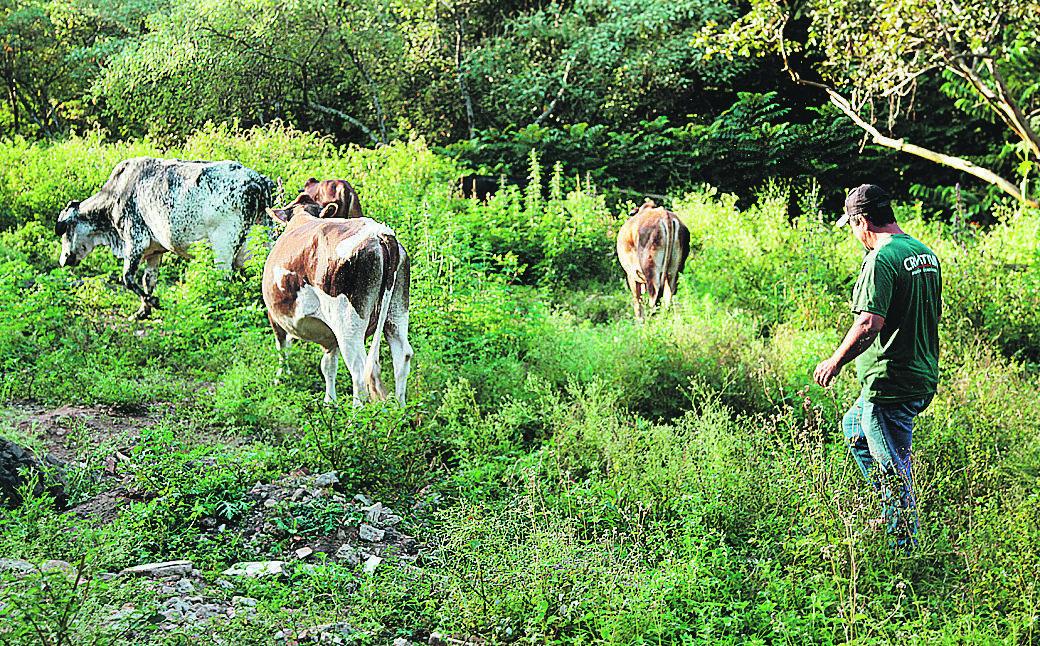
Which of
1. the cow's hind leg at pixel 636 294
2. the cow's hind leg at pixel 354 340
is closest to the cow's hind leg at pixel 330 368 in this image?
the cow's hind leg at pixel 354 340

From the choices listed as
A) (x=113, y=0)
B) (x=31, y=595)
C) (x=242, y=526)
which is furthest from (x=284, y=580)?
(x=113, y=0)

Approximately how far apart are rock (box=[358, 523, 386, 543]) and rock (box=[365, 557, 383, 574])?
275 mm

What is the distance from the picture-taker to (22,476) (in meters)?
5.23

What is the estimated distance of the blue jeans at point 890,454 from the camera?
4.69 meters

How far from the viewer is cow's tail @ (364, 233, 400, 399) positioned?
6473 millimetres

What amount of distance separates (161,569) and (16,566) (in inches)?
26.9

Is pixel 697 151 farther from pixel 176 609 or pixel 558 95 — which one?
pixel 176 609

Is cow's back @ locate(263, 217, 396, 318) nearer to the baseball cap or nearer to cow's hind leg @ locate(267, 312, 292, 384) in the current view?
cow's hind leg @ locate(267, 312, 292, 384)

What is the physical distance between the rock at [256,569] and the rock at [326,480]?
899 mm

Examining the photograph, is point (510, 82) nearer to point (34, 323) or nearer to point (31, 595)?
point (34, 323)

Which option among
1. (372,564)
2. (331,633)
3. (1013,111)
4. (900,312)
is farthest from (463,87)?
(331,633)

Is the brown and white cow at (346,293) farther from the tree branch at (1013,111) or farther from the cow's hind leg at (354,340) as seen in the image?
the tree branch at (1013,111)

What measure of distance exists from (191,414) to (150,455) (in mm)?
1304

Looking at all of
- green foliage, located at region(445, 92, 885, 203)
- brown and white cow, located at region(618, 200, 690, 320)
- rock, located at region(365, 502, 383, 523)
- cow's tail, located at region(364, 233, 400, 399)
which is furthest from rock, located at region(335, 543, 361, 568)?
green foliage, located at region(445, 92, 885, 203)
